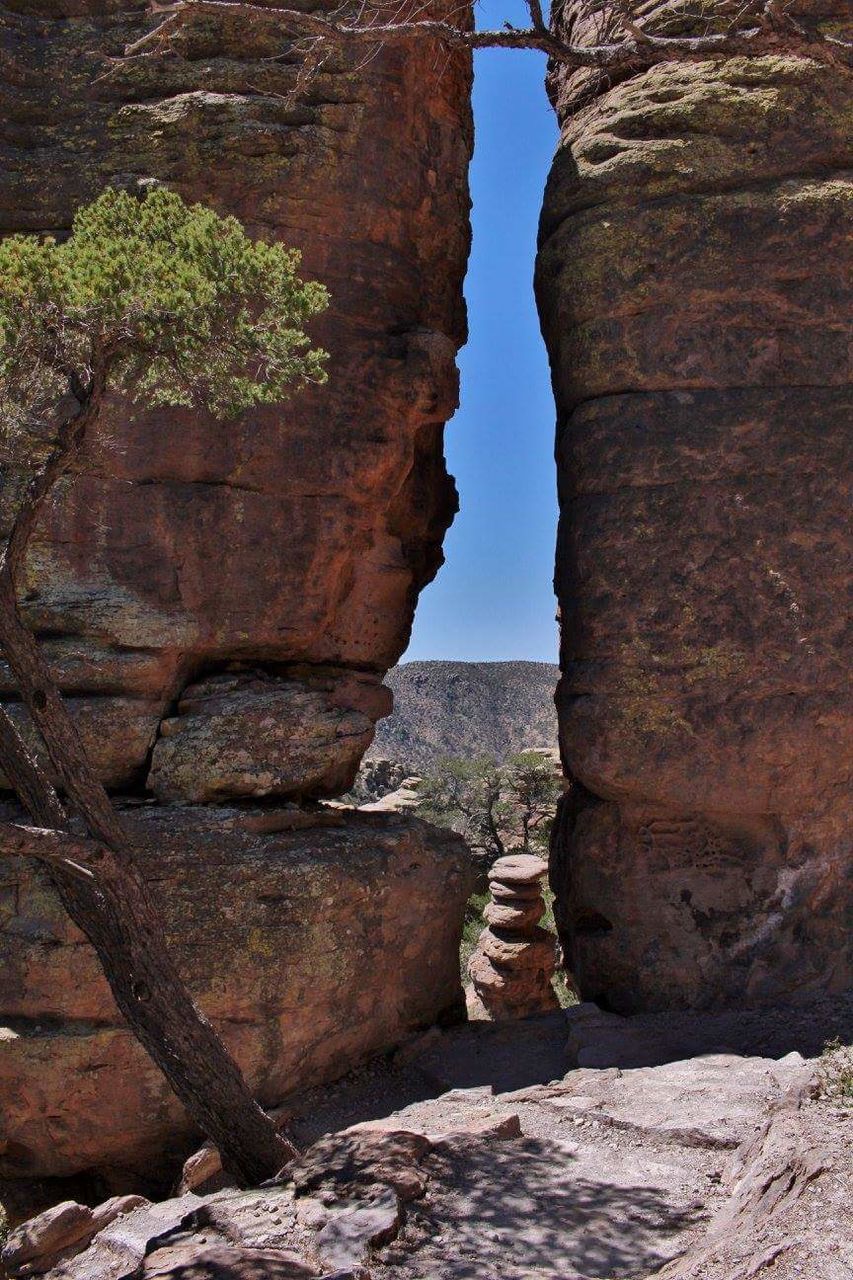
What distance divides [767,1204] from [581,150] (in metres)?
9.25

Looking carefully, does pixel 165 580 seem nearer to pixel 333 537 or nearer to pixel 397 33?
pixel 333 537

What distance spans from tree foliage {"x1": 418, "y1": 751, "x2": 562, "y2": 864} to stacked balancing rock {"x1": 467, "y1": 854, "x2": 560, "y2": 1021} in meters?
8.81

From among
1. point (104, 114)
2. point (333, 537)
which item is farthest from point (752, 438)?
point (104, 114)

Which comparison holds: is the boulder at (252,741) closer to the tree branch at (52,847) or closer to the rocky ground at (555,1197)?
the tree branch at (52,847)

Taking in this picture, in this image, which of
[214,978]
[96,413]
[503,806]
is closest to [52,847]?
[214,978]

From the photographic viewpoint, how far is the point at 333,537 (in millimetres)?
9914

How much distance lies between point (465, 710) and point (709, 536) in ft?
123

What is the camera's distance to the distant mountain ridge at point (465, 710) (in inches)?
1736

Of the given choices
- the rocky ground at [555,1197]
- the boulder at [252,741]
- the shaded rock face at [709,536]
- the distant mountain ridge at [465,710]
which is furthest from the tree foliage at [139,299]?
the distant mountain ridge at [465,710]

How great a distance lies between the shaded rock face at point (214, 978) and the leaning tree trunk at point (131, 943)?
175cm

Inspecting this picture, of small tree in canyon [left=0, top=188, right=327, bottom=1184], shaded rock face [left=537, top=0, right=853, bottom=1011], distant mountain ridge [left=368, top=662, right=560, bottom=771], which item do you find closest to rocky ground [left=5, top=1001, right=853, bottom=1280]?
small tree in canyon [left=0, top=188, right=327, bottom=1184]

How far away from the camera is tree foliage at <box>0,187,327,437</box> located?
6.61 m

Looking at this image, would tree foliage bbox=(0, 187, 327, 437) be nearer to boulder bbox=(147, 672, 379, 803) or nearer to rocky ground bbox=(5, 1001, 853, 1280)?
boulder bbox=(147, 672, 379, 803)

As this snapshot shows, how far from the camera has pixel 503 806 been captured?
94.0ft
